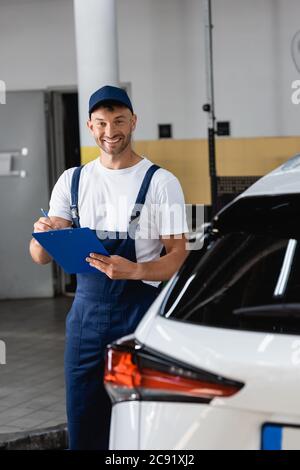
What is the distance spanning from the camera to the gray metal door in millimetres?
10664

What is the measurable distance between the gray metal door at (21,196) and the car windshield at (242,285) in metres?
8.14

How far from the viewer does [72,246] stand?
367 centimetres

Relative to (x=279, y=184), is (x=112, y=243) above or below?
below

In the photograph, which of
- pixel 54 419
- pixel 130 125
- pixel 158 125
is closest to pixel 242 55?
pixel 158 125

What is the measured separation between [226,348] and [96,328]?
1.55 metres

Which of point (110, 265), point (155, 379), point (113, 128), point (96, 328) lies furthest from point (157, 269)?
point (155, 379)

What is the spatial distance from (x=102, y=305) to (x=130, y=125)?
749 millimetres

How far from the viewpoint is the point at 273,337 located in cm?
232

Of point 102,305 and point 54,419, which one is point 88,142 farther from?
point 102,305

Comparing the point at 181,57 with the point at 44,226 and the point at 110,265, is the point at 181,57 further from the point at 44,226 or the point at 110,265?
the point at 110,265

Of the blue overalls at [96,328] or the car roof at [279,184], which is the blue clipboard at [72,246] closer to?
the blue overalls at [96,328]

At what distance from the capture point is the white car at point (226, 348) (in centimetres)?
225

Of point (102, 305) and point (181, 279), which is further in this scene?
point (102, 305)

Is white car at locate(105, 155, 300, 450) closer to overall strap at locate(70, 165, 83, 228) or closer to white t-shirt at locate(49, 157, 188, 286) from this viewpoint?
white t-shirt at locate(49, 157, 188, 286)
